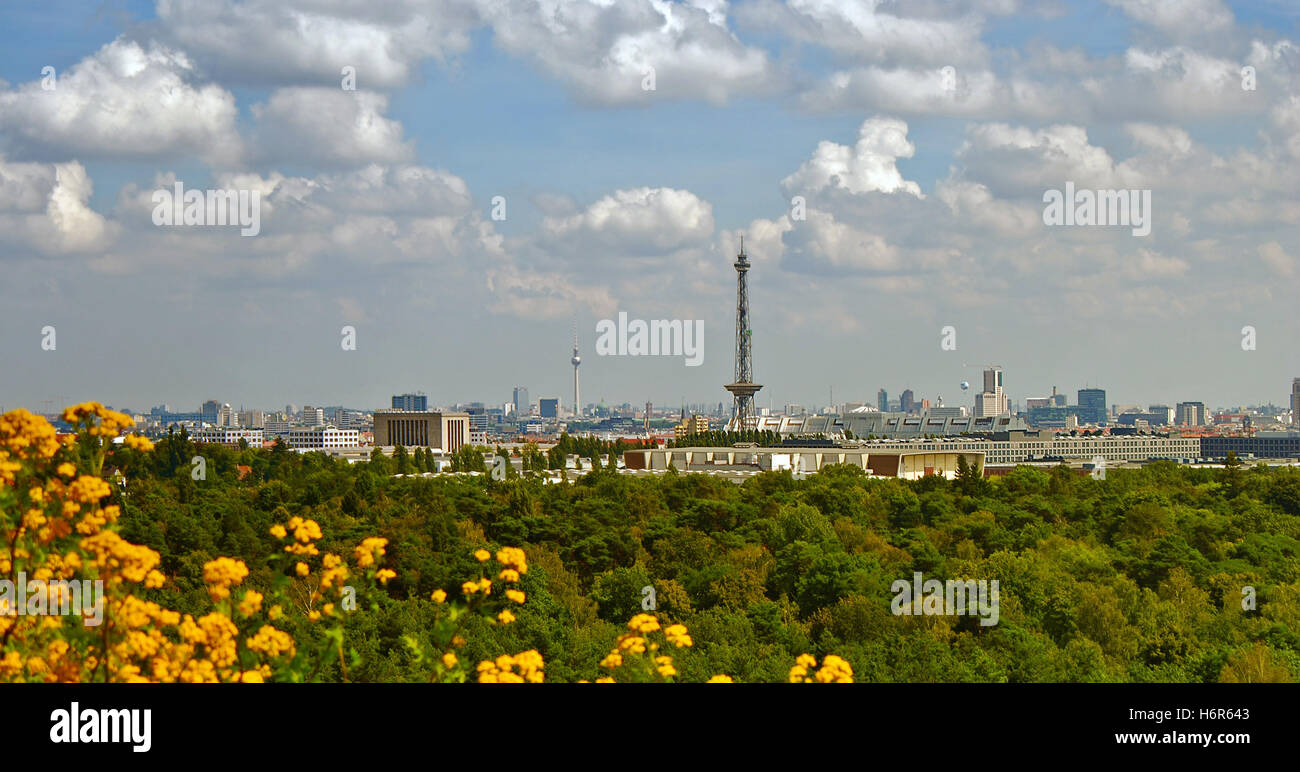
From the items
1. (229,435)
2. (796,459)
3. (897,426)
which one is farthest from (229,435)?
(796,459)

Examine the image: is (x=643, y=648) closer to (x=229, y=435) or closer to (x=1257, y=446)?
(x=1257, y=446)

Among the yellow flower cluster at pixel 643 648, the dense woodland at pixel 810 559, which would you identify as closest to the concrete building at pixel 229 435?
the dense woodland at pixel 810 559

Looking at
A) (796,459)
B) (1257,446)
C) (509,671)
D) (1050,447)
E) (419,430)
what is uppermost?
(509,671)

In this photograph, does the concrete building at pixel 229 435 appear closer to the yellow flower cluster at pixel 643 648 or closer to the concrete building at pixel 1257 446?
the concrete building at pixel 1257 446

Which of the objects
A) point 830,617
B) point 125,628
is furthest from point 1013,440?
point 125,628
